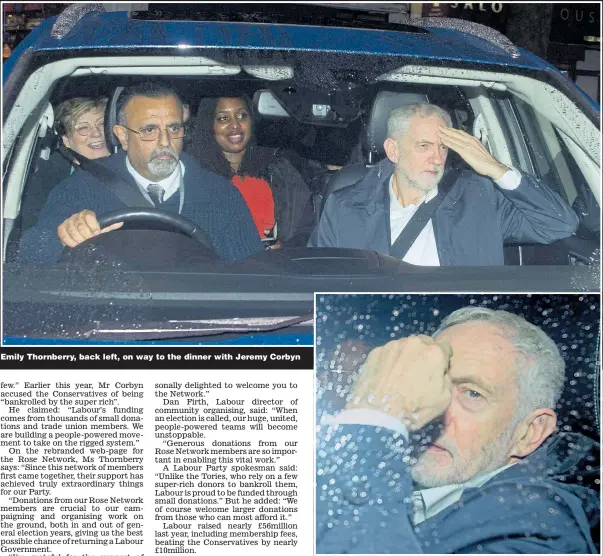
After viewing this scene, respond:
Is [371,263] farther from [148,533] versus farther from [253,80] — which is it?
Result: [148,533]

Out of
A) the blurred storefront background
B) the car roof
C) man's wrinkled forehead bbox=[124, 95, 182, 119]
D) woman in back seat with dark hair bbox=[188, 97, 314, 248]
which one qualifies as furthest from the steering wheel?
the blurred storefront background

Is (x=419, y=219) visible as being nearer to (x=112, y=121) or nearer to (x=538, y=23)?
(x=112, y=121)

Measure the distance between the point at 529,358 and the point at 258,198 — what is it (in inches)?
39.2

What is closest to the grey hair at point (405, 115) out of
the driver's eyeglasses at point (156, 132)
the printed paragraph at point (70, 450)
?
the driver's eyeglasses at point (156, 132)

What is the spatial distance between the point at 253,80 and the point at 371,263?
697 millimetres

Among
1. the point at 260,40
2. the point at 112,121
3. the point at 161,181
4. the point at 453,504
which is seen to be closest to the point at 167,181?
the point at 161,181

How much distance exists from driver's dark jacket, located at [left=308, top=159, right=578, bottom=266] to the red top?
150 millimetres

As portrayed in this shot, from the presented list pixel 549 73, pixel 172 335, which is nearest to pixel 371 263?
pixel 172 335

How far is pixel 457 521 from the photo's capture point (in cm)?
246

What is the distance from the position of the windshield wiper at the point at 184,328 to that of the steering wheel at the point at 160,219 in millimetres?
386

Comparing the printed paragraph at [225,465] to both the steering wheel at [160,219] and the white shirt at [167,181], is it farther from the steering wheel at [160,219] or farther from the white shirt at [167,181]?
the white shirt at [167,181]

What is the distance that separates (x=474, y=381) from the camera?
2.46 meters

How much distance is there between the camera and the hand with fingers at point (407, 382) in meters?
2.45

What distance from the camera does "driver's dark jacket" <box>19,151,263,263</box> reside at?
110 inches
